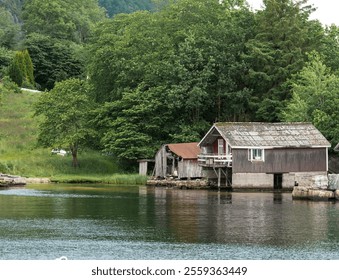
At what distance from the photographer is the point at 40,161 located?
7756 cm

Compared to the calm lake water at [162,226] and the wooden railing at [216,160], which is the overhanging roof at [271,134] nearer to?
the wooden railing at [216,160]

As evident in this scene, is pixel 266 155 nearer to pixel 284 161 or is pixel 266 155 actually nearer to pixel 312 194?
pixel 284 161

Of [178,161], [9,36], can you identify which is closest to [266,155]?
[178,161]

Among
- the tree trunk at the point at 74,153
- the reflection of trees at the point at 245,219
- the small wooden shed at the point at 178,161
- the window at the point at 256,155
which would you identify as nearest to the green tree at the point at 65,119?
the tree trunk at the point at 74,153

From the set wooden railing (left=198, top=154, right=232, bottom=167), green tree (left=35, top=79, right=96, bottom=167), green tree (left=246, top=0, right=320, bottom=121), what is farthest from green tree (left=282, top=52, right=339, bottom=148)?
green tree (left=35, top=79, right=96, bottom=167)

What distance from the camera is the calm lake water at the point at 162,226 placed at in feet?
115

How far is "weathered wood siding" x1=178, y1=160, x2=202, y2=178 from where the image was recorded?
7250cm

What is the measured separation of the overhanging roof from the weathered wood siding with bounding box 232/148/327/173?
68 centimetres

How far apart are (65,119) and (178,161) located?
11.7 m

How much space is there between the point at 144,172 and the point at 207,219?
3110cm

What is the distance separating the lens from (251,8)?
89875 mm

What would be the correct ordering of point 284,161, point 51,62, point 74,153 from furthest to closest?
point 51,62 → point 74,153 → point 284,161

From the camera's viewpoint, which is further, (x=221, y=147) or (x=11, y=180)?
(x=221, y=147)

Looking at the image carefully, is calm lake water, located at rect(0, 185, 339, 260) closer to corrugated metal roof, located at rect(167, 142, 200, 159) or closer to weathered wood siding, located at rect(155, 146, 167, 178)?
corrugated metal roof, located at rect(167, 142, 200, 159)
